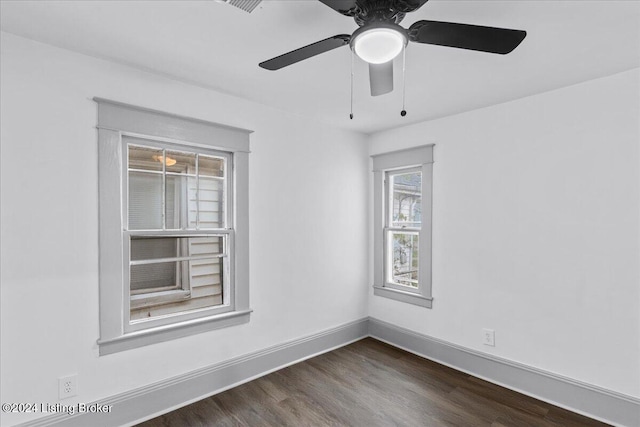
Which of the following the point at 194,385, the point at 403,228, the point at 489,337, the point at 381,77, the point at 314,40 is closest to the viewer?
the point at 381,77

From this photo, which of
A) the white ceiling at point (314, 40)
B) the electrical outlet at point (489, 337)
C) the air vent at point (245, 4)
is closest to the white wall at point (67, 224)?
the white ceiling at point (314, 40)

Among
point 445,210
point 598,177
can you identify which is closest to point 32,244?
point 445,210

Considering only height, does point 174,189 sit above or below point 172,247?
above

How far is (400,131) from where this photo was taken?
378 cm

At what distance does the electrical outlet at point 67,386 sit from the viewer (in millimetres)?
2082

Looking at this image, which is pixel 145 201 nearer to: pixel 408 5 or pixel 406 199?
pixel 408 5

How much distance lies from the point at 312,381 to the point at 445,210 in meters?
2.09

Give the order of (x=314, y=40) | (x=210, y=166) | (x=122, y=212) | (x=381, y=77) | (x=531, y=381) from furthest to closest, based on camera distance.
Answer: (x=210, y=166) < (x=531, y=381) < (x=122, y=212) < (x=314, y=40) < (x=381, y=77)

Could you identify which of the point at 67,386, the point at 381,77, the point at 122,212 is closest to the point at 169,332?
the point at 67,386

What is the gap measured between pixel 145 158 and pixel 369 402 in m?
2.60

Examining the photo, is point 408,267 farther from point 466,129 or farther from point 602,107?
point 602,107

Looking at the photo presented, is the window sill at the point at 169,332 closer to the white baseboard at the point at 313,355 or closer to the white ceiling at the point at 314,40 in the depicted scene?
the white baseboard at the point at 313,355

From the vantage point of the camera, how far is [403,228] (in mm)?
3832

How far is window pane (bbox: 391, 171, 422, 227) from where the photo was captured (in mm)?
3732
